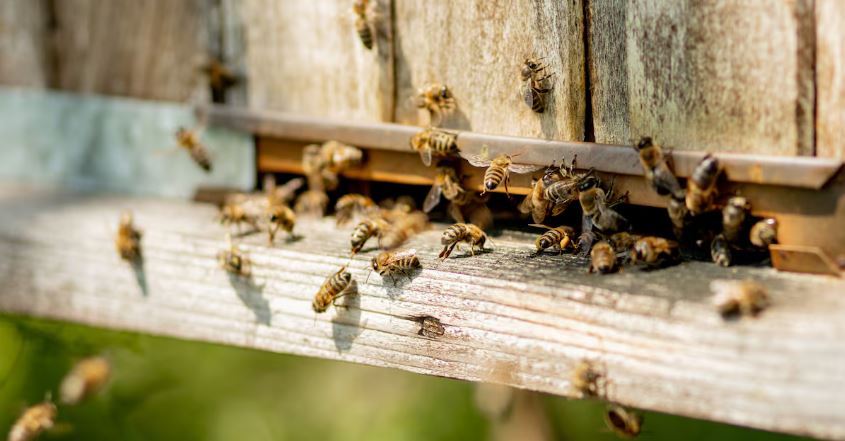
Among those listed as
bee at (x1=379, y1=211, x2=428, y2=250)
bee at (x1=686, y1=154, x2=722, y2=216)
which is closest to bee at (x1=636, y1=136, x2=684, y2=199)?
bee at (x1=686, y1=154, x2=722, y2=216)

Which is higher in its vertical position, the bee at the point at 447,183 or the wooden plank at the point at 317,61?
the wooden plank at the point at 317,61

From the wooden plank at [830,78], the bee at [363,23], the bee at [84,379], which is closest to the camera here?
the wooden plank at [830,78]

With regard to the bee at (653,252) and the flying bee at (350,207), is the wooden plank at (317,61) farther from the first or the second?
the bee at (653,252)

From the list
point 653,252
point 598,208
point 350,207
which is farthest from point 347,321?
point 653,252

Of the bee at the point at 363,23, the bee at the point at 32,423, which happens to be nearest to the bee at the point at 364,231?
the bee at the point at 363,23

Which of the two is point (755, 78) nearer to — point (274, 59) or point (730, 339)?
point (730, 339)

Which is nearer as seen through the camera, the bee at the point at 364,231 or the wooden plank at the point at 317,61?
the bee at the point at 364,231

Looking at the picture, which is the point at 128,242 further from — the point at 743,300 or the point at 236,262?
the point at 743,300

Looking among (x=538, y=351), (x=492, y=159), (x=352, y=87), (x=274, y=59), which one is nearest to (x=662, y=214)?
(x=492, y=159)
